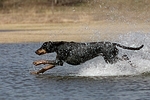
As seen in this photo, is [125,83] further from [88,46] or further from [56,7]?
[56,7]

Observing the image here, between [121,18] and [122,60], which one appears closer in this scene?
[122,60]

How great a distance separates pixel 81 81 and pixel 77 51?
Answer: 51.0 inches

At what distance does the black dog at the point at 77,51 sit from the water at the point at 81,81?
1.27ft

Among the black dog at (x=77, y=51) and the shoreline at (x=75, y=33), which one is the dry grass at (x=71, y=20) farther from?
the black dog at (x=77, y=51)

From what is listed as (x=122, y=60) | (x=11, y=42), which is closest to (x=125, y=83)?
(x=122, y=60)

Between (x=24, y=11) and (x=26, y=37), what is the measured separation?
15.9 m

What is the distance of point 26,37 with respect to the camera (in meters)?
29.9

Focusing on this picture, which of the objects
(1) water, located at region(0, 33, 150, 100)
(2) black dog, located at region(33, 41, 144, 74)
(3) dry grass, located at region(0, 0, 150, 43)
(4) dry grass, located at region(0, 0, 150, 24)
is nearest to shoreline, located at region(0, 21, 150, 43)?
(3) dry grass, located at region(0, 0, 150, 43)

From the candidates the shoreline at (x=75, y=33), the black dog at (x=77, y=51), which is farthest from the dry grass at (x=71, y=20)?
the black dog at (x=77, y=51)

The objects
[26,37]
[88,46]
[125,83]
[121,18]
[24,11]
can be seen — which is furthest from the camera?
[24,11]

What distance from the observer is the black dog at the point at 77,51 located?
14781 millimetres

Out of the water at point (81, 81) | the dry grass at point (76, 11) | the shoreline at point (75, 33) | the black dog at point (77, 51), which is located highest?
the dry grass at point (76, 11)

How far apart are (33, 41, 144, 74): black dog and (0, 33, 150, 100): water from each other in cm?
39

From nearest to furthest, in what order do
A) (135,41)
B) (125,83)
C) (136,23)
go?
(125,83) < (135,41) < (136,23)
